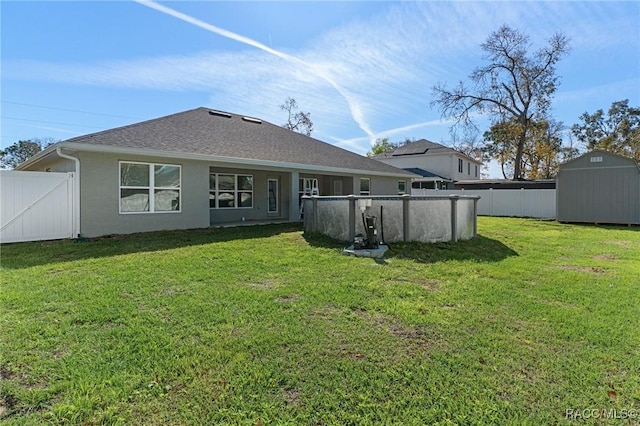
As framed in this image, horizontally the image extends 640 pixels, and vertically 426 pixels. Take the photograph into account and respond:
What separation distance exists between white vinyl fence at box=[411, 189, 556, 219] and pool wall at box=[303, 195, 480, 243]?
1309 cm

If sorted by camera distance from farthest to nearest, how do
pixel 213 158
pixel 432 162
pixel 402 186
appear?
pixel 432 162, pixel 402 186, pixel 213 158

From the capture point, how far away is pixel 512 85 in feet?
99.2

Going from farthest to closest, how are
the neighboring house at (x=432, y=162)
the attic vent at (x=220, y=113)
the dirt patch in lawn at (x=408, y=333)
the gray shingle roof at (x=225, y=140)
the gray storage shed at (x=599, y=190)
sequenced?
the neighboring house at (x=432, y=162) → the attic vent at (x=220, y=113) → the gray storage shed at (x=599, y=190) → the gray shingle roof at (x=225, y=140) → the dirt patch in lawn at (x=408, y=333)

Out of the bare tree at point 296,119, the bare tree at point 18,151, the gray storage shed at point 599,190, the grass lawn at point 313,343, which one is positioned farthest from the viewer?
the bare tree at point 18,151

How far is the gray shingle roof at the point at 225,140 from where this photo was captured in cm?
1012

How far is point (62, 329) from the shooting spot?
3441mm

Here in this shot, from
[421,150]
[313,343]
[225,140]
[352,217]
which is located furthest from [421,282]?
[421,150]

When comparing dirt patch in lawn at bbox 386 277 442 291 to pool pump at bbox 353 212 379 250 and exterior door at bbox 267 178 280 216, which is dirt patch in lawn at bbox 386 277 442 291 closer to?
pool pump at bbox 353 212 379 250

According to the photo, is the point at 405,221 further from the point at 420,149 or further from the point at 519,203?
the point at 420,149

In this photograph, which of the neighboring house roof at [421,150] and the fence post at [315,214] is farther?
the neighboring house roof at [421,150]

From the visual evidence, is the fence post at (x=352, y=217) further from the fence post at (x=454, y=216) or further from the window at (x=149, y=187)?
the window at (x=149, y=187)

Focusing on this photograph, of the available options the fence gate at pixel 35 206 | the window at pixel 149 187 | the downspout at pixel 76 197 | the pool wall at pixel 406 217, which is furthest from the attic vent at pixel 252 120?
the pool wall at pixel 406 217

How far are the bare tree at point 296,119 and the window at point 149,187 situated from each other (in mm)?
27999

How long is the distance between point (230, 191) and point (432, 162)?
22.8m
